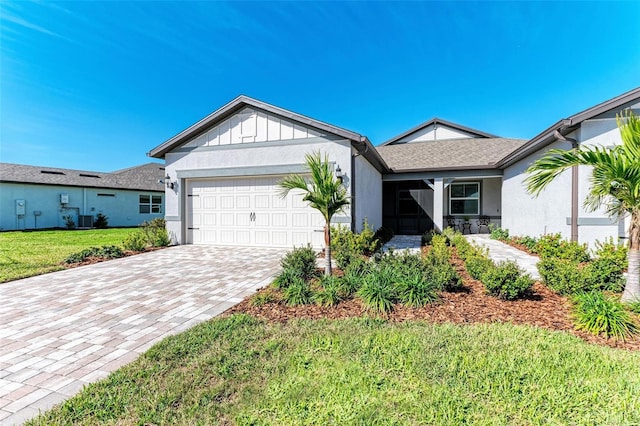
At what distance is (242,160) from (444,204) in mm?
11187

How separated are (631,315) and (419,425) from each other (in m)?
3.75

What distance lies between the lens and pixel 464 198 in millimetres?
15406

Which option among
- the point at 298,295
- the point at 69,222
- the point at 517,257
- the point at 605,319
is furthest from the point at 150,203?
the point at 605,319

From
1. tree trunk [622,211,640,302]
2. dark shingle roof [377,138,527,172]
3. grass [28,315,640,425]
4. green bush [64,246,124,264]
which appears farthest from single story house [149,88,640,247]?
grass [28,315,640,425]

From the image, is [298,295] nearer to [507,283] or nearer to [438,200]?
[507,283]

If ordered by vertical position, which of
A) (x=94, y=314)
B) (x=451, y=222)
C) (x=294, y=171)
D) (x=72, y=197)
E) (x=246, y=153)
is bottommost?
(x=94, y=314)

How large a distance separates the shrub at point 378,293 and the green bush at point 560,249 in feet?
15.0

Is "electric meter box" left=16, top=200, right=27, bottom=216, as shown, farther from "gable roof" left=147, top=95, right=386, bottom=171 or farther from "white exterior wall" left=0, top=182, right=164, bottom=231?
"gable roof" left=147, top=95, right=386, bottom=171

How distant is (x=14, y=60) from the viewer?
26.7 ft

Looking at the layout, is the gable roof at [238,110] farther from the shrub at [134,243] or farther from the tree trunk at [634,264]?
the tree trunk at [634,264]

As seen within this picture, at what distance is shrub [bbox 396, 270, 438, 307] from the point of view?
13.9 ft

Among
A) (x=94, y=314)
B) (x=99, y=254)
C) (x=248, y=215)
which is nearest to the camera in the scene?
(x=94, y=314)

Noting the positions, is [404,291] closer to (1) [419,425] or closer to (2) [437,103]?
(1) [419,425]

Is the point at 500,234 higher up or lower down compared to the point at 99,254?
higher up
